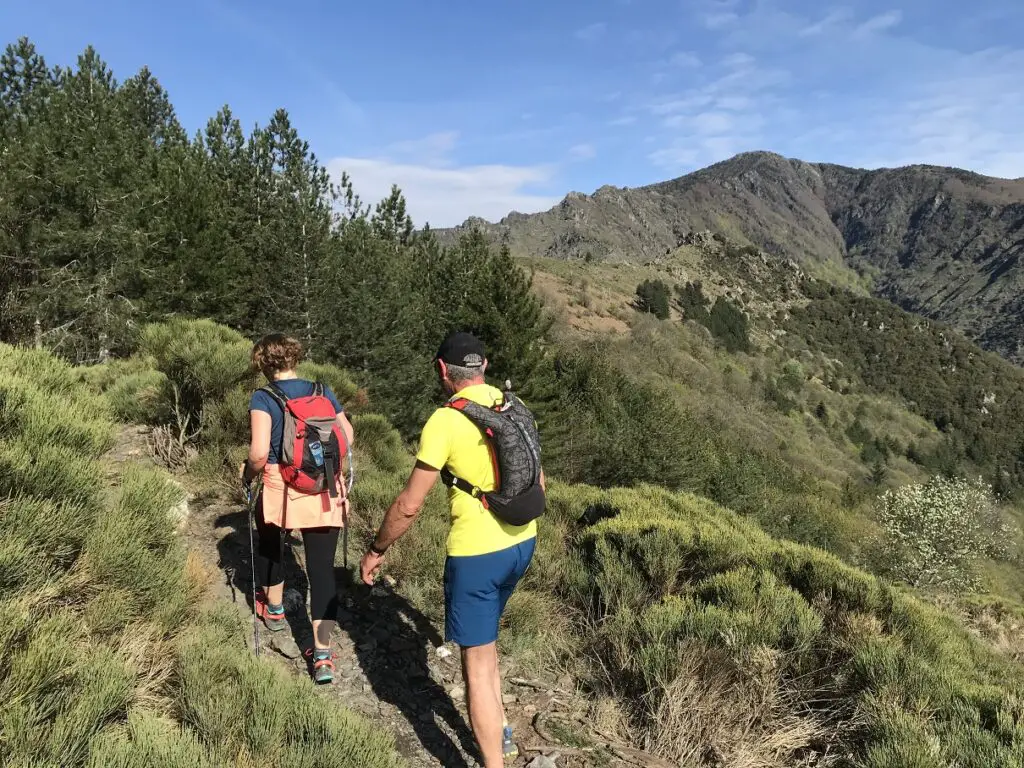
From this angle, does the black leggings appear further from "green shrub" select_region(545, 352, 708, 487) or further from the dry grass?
"green shrub" select_region(545, 352, 708, 487)

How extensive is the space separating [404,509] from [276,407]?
1.05m

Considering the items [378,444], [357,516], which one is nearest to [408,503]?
[357,516]

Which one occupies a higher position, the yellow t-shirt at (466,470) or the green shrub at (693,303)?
the yellow t-shirt at (466,470)

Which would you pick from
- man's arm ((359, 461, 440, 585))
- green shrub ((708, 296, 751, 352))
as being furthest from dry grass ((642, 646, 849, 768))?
green shrub ((708, 296, 751, 352))

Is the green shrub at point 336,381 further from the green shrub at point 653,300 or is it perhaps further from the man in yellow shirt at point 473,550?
the green shrub at point 653,300

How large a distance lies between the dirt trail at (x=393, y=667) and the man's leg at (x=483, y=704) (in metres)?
0.49

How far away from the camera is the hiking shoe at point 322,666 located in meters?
3.12

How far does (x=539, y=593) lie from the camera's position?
4488mm

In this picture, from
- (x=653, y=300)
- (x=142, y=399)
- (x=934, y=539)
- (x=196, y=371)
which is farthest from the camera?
(x=653, y=300)

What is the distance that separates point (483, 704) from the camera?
2.44m

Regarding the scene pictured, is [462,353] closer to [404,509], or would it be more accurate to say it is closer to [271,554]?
[404,509]

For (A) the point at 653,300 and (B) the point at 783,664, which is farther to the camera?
(A) the point at 653,300

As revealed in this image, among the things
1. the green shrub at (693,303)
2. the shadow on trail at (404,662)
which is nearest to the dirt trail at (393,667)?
the shadow on trail at (404,662)

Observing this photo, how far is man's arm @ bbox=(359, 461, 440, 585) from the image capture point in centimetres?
238
